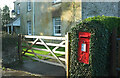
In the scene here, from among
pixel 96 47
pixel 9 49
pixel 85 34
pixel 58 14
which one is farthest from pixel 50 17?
pixel 96 47

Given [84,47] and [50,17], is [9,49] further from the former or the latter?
[50,17]

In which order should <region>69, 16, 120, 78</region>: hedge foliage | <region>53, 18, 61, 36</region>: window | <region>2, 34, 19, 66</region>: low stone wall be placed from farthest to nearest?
<region>53, 18, 61, 36</region>: window
<region>2, 34, 19, 66</region>: low stone wall
<region>69, 16, 120, 78</region>: hedge foliage

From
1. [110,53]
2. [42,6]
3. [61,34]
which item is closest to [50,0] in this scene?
[42,6]

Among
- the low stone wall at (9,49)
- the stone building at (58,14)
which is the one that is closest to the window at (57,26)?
the stone building at (58,14)

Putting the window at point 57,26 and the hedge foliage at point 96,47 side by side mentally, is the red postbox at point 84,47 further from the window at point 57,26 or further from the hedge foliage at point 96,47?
the window at point 57,26

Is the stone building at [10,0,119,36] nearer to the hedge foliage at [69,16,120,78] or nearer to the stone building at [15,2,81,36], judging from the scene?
the stone building at [15,2,81,36]

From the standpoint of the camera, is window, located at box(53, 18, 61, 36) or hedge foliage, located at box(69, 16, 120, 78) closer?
hedge foliage, located at box(69, 16, 120, 78)

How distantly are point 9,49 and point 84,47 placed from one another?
13.4 ft

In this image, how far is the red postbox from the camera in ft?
13.5

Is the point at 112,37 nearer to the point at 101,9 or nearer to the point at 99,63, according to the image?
the point at 99,63

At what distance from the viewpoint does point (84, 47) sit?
4164 millimetres

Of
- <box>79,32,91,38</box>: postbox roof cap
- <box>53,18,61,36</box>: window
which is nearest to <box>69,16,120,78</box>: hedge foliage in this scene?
<box>79,32,91,38</box>: postbox roof cap

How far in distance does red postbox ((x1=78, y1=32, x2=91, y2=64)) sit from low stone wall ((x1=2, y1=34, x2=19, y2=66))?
381cm

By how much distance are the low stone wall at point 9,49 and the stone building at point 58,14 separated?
19.3 feet
